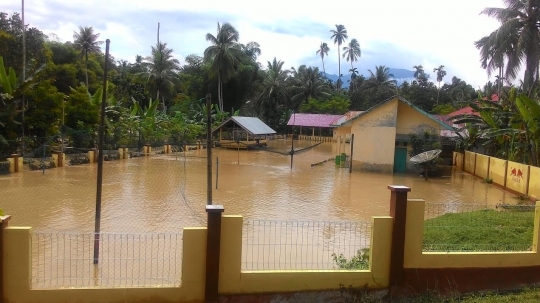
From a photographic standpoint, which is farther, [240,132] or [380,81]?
[380,81]

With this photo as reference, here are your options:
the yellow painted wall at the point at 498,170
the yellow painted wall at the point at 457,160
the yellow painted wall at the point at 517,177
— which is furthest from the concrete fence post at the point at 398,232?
the yellow painted wall at the point at 457,160

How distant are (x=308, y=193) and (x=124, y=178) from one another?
8.44m

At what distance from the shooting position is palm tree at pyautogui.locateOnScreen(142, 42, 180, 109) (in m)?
48.5

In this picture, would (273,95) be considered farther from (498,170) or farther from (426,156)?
(498,170)

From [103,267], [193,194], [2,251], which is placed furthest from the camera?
[193,194]

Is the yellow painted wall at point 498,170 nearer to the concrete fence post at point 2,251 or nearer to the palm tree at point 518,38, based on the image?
the palm tree at point 518,38

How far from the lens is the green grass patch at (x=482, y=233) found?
8.56m

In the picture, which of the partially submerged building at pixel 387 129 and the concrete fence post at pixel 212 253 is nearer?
the concrete fence post at pixel 212 253

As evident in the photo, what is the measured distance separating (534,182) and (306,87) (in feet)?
149

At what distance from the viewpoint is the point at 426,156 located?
76.7 feet

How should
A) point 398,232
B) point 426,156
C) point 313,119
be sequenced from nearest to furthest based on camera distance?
point 398,232 < point 426,156 < point 313,119

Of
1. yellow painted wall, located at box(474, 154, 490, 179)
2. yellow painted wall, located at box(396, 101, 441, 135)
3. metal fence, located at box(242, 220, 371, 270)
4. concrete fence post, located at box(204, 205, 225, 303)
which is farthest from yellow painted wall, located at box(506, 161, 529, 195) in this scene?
concrete fence post, located at box(204, 205, 225, 303)

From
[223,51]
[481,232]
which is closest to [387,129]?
[481,232]

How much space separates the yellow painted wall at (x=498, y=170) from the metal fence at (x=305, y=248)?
11.0 m
